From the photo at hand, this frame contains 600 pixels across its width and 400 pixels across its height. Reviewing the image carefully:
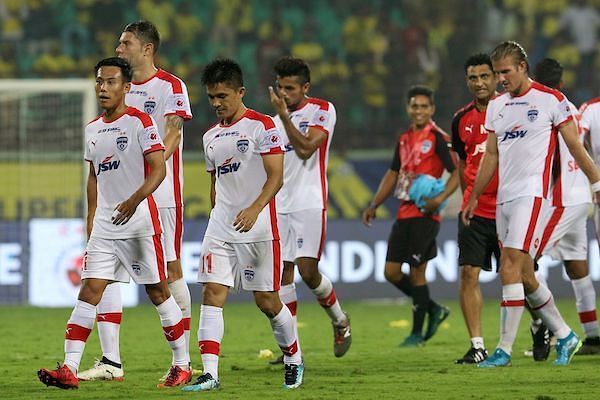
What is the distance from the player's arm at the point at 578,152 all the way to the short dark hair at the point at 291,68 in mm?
1904

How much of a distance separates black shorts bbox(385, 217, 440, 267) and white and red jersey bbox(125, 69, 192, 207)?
297cm

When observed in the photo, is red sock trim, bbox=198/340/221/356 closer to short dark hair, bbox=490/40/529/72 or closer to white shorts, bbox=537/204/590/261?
white shorts, bbox=537/204/590/261

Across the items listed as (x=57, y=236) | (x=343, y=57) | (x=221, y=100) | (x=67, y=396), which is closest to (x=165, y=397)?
(x=67, y=396)

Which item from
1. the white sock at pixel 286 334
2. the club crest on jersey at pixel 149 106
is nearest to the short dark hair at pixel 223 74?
the club crest on jersey at pixel 149 106

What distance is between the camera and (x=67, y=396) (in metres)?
7.21

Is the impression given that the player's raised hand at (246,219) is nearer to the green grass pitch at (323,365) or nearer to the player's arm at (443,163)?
the green grass pitch at (323,365)

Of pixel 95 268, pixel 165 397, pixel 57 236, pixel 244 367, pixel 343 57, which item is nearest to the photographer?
pixel 165 397

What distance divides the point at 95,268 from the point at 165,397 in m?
0.98

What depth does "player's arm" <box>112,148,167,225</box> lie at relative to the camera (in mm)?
7398

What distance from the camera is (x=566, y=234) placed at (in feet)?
32.1

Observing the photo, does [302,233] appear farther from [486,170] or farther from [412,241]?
[412,241]

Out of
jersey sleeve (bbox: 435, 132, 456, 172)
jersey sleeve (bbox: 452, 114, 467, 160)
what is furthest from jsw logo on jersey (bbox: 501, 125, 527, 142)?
jersey sleeve (bbox: 435, 132, 456, 172)

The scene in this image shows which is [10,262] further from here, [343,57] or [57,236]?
[343,57]

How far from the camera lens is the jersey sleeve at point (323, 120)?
9.23 metres
